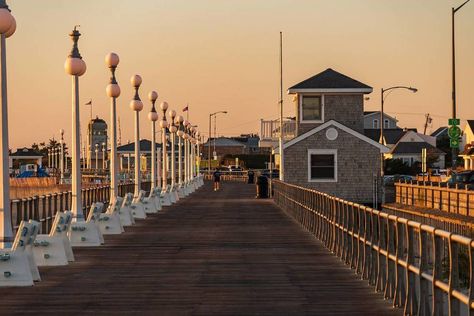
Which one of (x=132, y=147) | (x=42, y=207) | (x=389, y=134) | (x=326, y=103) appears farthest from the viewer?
(x=132, y=147)

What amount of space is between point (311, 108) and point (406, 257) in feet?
189

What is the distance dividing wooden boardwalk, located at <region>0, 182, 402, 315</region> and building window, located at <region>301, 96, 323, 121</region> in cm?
4116

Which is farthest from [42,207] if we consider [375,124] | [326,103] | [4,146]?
[375,124]

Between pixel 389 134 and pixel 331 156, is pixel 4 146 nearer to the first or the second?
pixel 331 156

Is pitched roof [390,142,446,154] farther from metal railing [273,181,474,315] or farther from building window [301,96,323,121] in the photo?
metal railing [273,181,474,315]

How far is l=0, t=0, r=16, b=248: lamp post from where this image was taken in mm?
19000

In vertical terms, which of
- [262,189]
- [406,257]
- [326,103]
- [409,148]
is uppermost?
[326,103]

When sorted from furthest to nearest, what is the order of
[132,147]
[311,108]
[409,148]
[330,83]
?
[132,147]
[409,148]
[330,83]
[311,108]

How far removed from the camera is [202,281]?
18.8 meters

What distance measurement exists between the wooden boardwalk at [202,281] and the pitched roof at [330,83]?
41.7 m

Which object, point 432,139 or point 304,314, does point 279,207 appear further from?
point 432,139

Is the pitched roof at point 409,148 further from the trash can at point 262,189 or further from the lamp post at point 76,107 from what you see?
the lamp post at point 76,107

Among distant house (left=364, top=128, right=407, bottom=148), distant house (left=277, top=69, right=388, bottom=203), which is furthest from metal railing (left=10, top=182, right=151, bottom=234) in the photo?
distant house (left=364, top=128, right=407, bottom=148)

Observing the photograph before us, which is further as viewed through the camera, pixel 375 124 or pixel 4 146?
pixel 375 124
